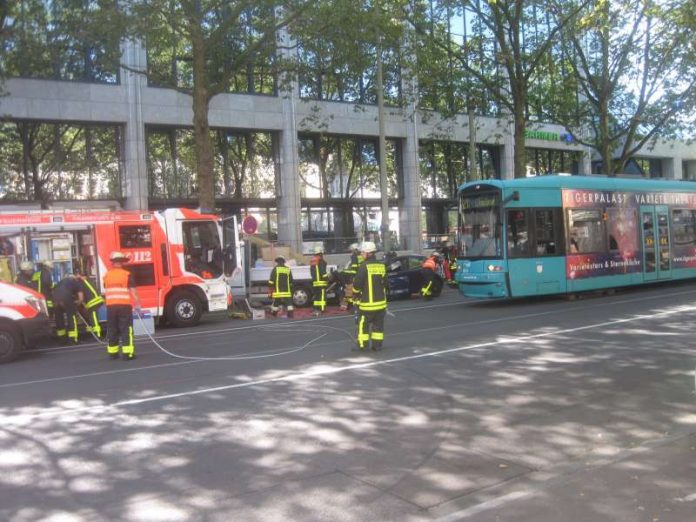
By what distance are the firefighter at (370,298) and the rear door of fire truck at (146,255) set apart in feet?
20.7

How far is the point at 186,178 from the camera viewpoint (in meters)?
24.1

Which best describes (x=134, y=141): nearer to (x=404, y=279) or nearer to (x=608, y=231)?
(x=404, y=279)

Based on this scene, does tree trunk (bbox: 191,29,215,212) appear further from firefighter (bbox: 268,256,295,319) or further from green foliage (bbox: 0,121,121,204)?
green foliage (bbox: 0,121,121,204)

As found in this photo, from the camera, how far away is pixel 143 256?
48.0ft

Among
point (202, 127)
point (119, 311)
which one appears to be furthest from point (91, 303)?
point (202, 127)

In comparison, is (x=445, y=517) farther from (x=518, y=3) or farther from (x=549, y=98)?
(x=549, y=98)

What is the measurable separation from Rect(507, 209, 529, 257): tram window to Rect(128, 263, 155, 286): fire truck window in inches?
327

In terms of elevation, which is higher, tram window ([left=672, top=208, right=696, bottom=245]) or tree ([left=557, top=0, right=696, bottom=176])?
tree ([left=557, top=0, right=696, bottom=176])

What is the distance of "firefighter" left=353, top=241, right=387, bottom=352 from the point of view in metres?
9.98

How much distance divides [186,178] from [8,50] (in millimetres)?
7251

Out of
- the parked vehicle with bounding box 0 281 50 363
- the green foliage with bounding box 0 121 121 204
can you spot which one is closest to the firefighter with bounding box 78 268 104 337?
the parked vehicle with bounding box 0 281 50 363

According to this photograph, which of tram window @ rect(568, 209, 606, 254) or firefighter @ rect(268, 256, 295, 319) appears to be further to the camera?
tram window @ rect(568, 209, 606, 254)

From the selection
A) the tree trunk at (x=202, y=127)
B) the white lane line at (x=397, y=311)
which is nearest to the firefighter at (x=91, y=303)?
the white lane line at (x=397, y=311)

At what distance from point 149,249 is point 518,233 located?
863cm
